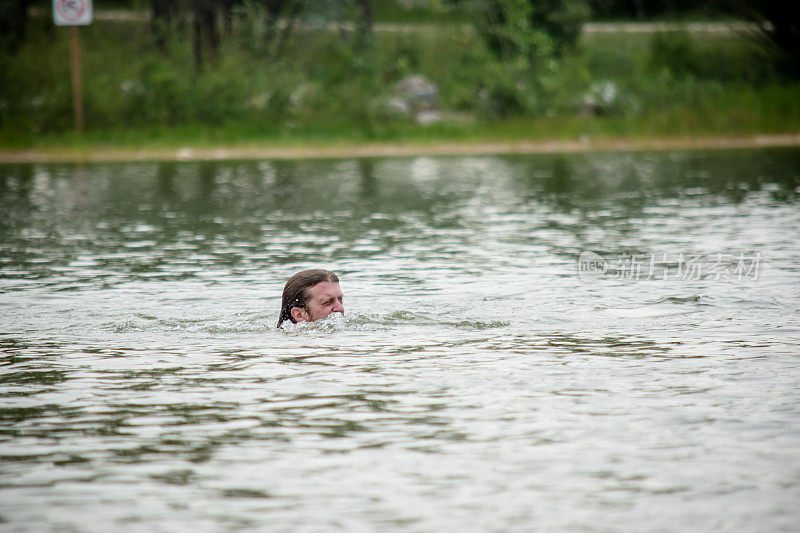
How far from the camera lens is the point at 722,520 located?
5.30 m

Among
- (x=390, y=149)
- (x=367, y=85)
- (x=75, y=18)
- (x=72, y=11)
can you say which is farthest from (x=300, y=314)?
(x=367, y=85)

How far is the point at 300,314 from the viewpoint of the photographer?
1007 centimetres

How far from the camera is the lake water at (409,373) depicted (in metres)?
5.64

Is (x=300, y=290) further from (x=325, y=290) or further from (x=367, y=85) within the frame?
(x=367, y=85)

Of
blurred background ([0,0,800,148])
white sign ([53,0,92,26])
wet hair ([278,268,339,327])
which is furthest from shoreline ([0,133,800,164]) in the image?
wet hair ([278,268,339,327])

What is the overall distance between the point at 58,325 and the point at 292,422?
405 cm

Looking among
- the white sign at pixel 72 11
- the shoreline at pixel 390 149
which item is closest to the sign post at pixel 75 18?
the white sign at pixel 72 11

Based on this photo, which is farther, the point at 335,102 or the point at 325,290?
the point at 335,102

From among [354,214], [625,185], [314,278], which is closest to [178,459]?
[314,278]

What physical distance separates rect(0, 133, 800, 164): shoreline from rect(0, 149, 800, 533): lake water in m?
11.3

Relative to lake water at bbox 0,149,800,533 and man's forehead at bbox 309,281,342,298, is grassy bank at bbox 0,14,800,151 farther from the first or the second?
man's forehead at bbox 309,281,342,298

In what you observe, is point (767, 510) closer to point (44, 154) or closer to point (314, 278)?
point (314, 278)

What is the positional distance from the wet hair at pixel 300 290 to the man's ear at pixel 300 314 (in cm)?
2

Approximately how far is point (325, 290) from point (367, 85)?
78.6ft
